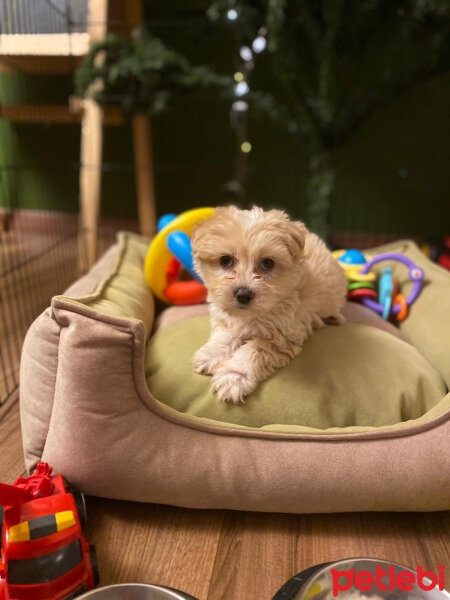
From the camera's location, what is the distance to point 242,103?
117 inches

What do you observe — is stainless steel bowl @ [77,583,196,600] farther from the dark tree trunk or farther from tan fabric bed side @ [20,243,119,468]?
the dark tree trunk

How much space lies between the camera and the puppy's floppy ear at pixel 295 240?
4.25 ft

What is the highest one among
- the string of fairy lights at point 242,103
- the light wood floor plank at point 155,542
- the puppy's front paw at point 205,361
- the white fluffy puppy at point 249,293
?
the string of fairy lights at point 242,103

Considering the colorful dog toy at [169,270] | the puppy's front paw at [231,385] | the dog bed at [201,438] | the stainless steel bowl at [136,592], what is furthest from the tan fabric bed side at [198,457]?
the colorful dog toy at [169,270]

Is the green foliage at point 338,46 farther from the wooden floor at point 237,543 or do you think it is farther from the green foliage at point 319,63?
the wooden floor at point 237,543

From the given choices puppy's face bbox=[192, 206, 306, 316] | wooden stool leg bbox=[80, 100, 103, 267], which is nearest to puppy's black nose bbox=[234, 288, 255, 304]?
puppy's face bbox=[192, 206, 306, 316]

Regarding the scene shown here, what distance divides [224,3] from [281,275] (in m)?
1.99

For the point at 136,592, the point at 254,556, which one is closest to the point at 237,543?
the point at 254,556

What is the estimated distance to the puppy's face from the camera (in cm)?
127

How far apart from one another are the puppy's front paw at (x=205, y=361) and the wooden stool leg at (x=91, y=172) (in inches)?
74.2

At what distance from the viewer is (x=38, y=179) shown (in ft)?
12.6

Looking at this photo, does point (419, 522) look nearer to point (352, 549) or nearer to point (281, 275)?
point (352, 549)

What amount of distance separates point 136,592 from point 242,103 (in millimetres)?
2695

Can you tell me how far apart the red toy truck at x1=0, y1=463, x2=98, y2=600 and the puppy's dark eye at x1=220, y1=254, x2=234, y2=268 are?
2.25 feet
